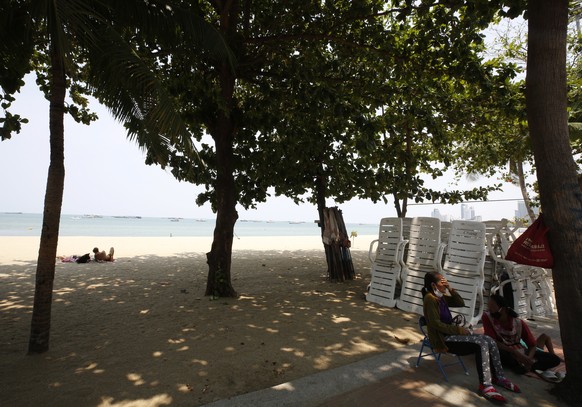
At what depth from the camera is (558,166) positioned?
11.8 ft

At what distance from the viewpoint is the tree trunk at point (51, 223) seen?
4.62 m

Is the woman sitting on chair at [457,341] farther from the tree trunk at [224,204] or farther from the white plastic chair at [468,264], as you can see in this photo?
the tree trunk at [224,204]

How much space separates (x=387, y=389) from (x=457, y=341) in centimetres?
101

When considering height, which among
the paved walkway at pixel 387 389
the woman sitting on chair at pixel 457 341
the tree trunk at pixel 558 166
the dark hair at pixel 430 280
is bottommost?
the paved walkway at pixel 387 389

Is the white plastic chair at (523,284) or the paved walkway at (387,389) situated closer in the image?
the paved walkway at (387,389)

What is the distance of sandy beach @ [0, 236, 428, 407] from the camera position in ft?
12.0

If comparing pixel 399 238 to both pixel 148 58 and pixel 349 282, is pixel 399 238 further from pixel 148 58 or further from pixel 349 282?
pixel 148 58

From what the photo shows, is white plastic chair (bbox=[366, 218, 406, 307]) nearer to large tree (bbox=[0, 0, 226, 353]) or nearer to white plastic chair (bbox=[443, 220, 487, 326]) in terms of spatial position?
white plastic chair (bbox=[443, 220, 487, 326])

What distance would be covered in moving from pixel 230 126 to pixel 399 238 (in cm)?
510

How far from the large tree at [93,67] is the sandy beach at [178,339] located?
0.98m

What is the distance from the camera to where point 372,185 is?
10.6 meters

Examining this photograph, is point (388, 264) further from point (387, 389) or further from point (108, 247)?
point (108, 247)

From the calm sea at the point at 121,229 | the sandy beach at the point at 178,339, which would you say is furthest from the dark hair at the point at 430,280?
the calm sea at the point at 121,229

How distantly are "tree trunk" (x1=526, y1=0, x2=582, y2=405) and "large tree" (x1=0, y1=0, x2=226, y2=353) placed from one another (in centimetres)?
460
